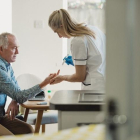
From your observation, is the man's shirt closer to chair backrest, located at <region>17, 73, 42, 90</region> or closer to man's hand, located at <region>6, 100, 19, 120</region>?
man's hand, located at <region>6, 100, 19, 120</region>

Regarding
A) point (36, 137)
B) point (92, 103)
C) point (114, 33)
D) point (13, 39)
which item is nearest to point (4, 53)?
point (13, 39)

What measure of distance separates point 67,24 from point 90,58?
0.98 feet

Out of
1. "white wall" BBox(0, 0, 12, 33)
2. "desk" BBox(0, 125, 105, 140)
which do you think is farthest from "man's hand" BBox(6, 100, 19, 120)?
"white wall" BBox(0, 0, 12, 33)

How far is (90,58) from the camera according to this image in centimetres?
256

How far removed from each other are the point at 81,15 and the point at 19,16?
44.8 inches

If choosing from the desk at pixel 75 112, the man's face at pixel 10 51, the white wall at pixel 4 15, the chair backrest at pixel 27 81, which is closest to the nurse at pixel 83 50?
the man's face at pixel 10 51

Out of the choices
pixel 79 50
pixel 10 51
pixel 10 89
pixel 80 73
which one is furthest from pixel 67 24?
pixel 10 89

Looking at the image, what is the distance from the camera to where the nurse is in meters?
2.50

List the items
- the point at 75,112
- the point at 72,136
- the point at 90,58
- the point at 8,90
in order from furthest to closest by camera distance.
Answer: the point at 90,58
the point at 8,90
the point at 75,112
the point at 72,136

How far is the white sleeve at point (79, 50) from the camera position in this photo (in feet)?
8.17

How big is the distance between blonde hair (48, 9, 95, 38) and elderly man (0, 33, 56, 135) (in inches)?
13.8

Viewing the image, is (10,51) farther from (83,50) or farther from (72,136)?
(72,136)

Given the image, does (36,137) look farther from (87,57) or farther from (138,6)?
(87,57)

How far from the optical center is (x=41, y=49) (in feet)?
20.5
